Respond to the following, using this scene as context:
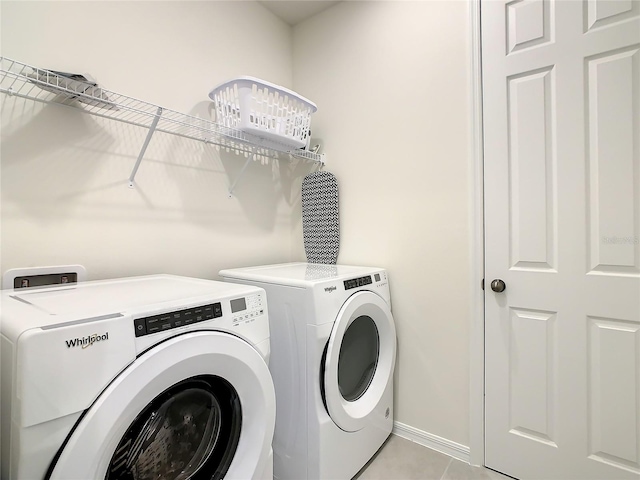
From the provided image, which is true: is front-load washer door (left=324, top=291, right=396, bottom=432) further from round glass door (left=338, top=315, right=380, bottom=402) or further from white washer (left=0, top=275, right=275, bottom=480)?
white washer (left=0, top=275, right=275, bottom=480)

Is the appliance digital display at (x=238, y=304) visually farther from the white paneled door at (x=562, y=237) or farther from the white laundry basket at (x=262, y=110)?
the white paneled door at (x=562, y=237)

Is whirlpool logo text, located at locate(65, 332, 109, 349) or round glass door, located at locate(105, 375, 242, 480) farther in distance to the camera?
round glass door, located at locate(105, 375, 242, 480)

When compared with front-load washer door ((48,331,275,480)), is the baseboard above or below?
below

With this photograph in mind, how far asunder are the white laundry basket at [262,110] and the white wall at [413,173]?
0.41 metres

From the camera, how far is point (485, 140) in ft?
5.18

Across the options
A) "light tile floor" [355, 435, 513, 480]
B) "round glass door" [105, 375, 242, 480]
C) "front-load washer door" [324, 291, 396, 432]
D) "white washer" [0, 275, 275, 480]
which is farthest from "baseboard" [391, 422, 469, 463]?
"round glass door" [105, 375, 242, 480]

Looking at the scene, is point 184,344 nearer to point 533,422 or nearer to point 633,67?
point 533,422

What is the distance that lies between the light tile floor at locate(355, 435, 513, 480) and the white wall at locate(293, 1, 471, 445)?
116 millimetres

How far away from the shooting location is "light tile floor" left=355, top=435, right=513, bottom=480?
1523mm

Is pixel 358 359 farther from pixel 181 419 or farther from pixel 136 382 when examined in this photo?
pixel 136 382

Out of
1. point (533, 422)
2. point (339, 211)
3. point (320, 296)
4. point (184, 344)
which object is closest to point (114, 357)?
point (184, 344)

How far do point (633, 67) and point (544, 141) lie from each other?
0.37 m

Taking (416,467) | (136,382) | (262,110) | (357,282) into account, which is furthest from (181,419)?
(262,110)

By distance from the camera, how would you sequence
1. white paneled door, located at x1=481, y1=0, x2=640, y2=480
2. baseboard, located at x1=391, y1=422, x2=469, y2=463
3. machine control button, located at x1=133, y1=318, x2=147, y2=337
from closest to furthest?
machine control button, located at x1=133, y1=318, x2=147, y2=337, white paneled door, located at x1=481, y1=0, x2=640, y2=480, baseboard, located at x1=391, y1=422, x2=469, y2=463
